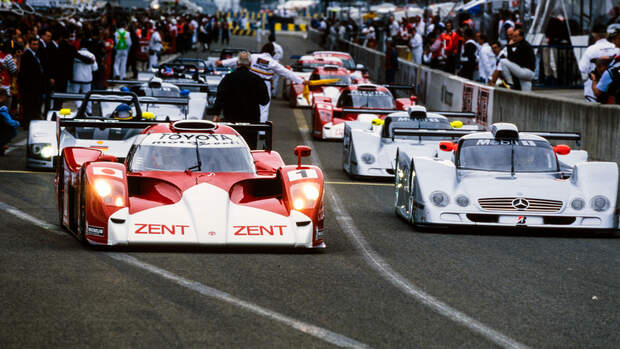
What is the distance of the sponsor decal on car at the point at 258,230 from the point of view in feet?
33.3

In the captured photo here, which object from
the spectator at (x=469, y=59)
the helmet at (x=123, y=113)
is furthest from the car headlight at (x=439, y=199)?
the spectator at (x=469, y=59)

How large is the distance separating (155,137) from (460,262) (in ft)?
10.9

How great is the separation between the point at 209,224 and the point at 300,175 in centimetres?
123

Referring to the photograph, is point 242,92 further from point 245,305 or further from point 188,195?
point 245,305

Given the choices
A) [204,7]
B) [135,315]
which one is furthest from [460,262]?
[204,7]

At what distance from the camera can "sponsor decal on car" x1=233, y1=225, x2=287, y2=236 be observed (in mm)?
10141

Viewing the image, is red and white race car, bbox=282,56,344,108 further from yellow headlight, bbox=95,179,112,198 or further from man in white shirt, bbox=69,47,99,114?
yellow headlight, bbox=95,179,112,198

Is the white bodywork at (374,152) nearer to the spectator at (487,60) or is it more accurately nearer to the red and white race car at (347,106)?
the red and white race car at (347,106)

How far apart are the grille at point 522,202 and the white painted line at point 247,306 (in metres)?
4.25

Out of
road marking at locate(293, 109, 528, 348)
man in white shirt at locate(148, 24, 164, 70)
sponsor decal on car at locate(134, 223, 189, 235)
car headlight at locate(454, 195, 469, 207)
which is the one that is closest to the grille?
car headlight at locate(454, 195, 469, 207)

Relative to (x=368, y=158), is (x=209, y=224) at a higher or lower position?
higher

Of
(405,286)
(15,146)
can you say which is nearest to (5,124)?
(15,146)

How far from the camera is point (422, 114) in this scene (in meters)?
18.9

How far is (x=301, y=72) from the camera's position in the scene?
119 ft
